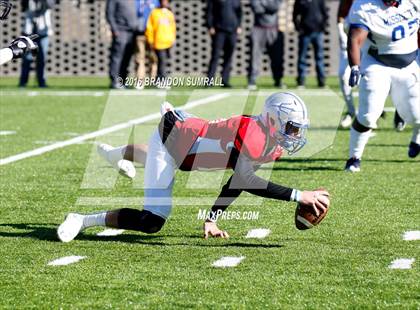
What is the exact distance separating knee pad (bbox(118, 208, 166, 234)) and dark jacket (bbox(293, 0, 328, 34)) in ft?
44.9

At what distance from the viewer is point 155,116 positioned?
15.6 metres

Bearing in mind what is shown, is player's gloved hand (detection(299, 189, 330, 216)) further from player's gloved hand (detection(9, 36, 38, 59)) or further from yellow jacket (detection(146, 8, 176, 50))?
yellow jacket (detection(146, 8, 176, 50))

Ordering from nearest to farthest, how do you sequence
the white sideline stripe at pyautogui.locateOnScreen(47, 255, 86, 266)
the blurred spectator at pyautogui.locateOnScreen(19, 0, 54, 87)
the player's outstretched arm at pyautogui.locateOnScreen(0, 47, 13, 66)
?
the white sideline stripe at pyautogui.locateOnScreen(47, 255, 86, 266) → the player's outstretched arm at pyautogui.locateOnScreen(0, 47, 13, 66) → the blurred spectator at pyautogui.locateOnScreen(19, 0, 54, 87)

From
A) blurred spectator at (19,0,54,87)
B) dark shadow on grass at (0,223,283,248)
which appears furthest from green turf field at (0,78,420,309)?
blurred spectator at (19,0,54,87)

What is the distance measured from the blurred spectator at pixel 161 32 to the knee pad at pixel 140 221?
13.2 meters

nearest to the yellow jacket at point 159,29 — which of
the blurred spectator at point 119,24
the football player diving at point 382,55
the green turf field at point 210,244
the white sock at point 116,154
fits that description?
the blurred spectator at point 119,24

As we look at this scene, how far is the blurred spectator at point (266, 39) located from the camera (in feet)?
65.9

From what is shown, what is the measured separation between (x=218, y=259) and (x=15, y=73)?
19.3m

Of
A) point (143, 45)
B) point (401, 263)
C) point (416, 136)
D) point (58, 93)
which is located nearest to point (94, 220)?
point (401, 263)

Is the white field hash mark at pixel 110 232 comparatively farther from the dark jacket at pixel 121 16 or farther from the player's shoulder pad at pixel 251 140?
the dark jacket at pixel 121 16

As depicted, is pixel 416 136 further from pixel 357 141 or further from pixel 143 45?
pixel 143 45

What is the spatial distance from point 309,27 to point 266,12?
83cm

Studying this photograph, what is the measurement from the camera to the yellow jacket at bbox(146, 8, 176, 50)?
65.9 feet

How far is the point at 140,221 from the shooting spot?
22.3 feet
